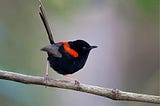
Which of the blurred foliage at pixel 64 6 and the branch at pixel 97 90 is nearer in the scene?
the branch at pixel 97 90

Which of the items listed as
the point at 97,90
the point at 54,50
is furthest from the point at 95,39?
the point at 97,90

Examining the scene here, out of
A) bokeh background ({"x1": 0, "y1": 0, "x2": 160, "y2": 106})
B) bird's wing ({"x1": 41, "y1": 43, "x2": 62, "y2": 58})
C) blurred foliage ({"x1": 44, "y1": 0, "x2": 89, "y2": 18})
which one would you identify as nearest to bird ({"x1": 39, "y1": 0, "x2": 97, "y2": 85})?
bird's wing ({"x1": 41, "y1": 43, "x2": 62, "y2": 58})

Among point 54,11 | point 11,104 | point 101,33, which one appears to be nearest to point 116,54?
point 101,33

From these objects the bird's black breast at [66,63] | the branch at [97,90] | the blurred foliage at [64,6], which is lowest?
the branch at [97,90]

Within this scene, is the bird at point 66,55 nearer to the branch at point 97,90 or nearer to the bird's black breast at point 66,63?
the bird's black breast at point 66,63

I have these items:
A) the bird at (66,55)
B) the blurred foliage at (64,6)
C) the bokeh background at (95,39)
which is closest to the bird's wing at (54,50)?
the bird at (66,55)

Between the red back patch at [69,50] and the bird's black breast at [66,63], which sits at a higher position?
the red back patch at [69,50]

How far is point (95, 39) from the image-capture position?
430cm

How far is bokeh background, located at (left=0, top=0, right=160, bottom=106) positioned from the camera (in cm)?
327

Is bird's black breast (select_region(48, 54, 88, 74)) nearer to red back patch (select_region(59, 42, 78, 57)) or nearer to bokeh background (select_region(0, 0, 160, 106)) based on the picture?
red back patch (select_region(59, 42, 78, 57))

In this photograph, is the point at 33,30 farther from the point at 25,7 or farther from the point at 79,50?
the point at 79,50

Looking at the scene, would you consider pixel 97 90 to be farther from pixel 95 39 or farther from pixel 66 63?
pixel 95 39

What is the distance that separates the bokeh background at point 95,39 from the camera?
327 centimetres

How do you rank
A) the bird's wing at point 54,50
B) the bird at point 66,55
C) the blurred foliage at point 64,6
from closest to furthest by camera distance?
the bird's wing at point 54,50, the bird at point 66,55, the blurred foliage at point 64,6
